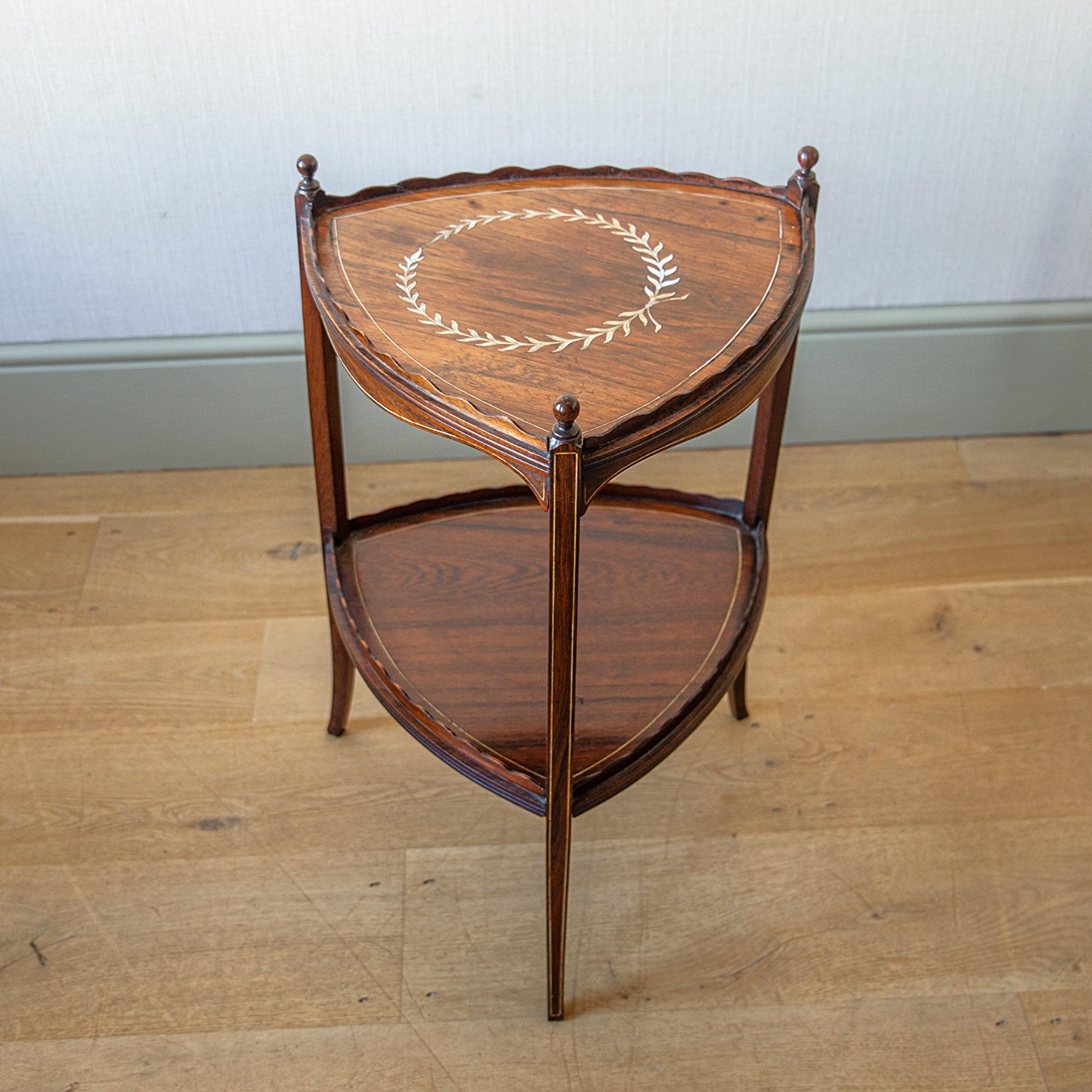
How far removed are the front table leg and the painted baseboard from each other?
0.85 metres

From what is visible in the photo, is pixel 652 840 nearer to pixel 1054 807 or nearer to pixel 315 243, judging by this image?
pixel 1054 807

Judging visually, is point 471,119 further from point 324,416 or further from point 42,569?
point 42,569

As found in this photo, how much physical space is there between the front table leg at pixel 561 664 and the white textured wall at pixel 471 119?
0.81m

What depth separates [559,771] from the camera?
3.14ft

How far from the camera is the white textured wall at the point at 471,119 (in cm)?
140

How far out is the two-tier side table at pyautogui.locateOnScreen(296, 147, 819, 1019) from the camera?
2.86ft

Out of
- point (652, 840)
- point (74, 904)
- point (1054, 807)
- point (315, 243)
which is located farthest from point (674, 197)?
point (74, 904)

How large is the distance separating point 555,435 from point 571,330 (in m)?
0.18

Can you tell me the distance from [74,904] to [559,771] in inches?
23.9

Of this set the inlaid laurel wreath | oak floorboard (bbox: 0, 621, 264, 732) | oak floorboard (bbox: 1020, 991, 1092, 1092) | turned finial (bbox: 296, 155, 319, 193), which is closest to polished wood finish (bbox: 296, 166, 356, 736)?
turned finial (bbox: 296, 155, 319, 193)

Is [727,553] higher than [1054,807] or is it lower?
higher

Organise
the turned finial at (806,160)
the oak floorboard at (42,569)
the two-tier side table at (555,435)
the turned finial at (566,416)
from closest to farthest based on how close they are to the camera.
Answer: the turned finial at (566,416), the two-tier side table at (555,435), the turned finial at (806,160), the oak floorboard at (42,569)

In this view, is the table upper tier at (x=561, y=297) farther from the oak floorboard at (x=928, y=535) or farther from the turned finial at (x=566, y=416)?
the oak floorboard at (x=928, y=535)

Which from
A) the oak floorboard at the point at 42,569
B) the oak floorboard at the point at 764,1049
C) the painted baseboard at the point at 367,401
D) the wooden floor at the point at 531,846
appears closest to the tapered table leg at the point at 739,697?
the wooden floor at the point at 531,846
